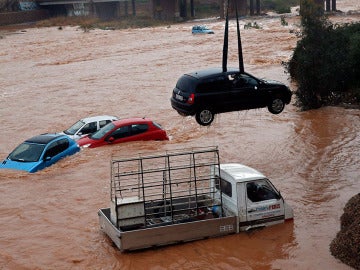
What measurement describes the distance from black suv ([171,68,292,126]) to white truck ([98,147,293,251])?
11.0 ft

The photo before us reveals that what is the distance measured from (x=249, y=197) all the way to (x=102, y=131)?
861cm

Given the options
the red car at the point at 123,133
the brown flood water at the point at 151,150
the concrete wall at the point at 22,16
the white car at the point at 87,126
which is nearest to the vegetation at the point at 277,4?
the concrete wall at the point at 22,16

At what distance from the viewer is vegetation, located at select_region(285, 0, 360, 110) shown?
25422 millimetres

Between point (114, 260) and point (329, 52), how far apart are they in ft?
51.0

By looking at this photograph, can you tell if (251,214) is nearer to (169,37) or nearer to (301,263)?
(301,263)

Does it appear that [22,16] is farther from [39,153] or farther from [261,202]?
[261,202]

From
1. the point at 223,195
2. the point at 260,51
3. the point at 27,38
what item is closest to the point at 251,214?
the point at 223,195

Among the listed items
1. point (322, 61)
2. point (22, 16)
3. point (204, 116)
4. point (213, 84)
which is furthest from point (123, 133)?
point (22, 16)

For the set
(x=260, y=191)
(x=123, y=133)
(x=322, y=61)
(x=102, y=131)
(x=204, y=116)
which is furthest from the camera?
(x=322, y=61)

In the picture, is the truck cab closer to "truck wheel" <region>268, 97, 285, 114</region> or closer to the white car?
"truck wheel" <region>268, 97, 285, 114</region>

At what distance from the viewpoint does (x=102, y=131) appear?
20938 mm

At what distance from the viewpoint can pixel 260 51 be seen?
4734cm

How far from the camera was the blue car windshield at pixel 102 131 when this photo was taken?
20703 mm

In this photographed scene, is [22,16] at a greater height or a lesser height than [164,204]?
greater
